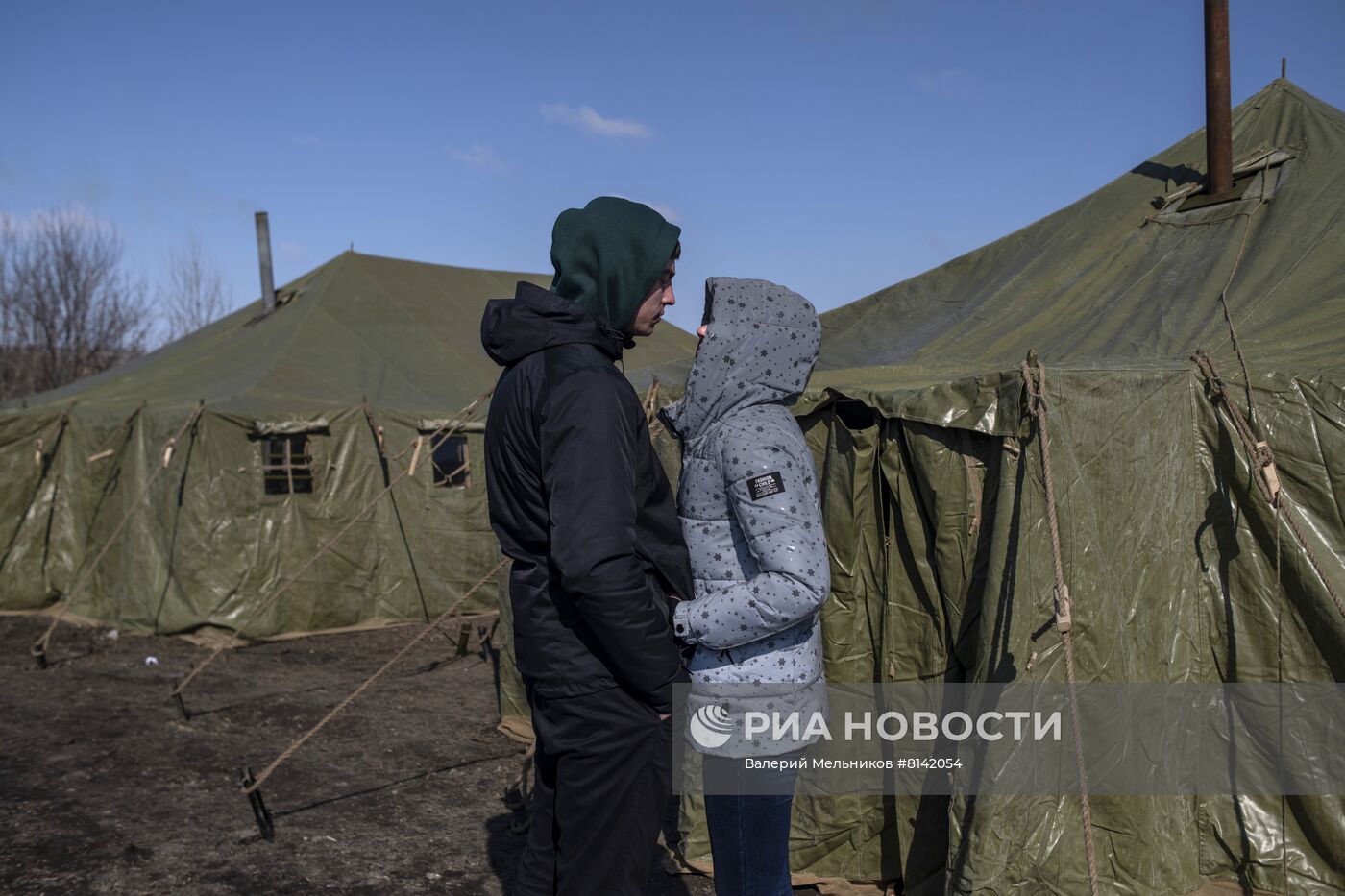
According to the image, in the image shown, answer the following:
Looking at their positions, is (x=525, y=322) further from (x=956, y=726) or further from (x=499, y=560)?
(x=499, y=560)

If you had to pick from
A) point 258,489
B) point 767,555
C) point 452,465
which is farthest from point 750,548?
point 452,465

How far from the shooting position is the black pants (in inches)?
82.9

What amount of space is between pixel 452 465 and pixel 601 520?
9.38 meters

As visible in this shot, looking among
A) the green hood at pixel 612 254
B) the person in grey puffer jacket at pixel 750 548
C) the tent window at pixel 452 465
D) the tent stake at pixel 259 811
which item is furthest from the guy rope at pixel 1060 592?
the tent window at pixel 452 465

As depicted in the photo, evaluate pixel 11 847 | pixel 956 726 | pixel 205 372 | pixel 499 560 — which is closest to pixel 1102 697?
pixel 956 726

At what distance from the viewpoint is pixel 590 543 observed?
1966mm

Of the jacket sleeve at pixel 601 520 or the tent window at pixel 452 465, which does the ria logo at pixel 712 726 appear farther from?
the tent window at pixel 452 465

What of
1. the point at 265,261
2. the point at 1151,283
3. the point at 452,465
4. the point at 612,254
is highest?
the point at 265,261

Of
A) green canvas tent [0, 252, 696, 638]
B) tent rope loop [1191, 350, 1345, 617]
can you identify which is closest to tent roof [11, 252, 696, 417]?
green canvas tent [0, 252, 696, 638]

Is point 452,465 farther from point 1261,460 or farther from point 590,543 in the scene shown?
point 590,543

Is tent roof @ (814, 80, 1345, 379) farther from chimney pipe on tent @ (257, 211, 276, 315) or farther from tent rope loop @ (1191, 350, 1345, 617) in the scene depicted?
chimney pipe on tent @ (257, 211, 276, 315)

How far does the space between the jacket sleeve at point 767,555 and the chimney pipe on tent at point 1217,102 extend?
3.55 m

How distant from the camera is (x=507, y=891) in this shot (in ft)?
14.5

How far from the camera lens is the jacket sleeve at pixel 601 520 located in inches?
77.7
